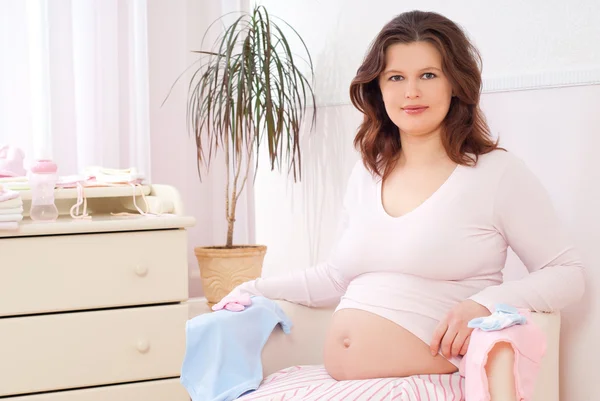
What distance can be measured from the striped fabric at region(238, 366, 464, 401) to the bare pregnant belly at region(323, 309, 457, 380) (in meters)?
0.03

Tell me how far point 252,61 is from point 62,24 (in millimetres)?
810

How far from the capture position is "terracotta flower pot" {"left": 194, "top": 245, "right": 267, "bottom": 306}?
2814 mm

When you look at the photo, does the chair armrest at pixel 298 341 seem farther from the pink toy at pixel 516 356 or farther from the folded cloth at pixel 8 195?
the folded cloth at pixel 8 195

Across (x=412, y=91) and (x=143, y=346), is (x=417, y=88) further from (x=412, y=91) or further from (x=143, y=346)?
(x=143, y=346)

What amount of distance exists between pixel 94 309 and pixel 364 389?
1.11 metres

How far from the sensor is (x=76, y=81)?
300 cm

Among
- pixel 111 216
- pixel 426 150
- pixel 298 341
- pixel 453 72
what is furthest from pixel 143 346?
pixel 453 72

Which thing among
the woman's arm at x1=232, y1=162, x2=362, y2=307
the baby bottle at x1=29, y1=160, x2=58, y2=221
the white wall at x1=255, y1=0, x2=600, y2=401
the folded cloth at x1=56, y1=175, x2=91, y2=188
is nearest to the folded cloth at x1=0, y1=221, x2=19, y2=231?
the baby bottle at x1=29, y1=160, x2=58, y2=221

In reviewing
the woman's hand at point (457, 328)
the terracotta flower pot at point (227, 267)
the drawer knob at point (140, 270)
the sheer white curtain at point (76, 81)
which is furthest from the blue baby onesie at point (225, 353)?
the sheer white curtain at point (76, 81)

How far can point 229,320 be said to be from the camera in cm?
150

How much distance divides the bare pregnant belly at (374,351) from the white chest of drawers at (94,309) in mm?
836

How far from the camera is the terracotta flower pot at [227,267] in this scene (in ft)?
9.23

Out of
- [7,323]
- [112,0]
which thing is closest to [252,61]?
[112,0]

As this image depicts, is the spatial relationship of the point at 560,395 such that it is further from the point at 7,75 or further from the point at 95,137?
the point at 7,75
